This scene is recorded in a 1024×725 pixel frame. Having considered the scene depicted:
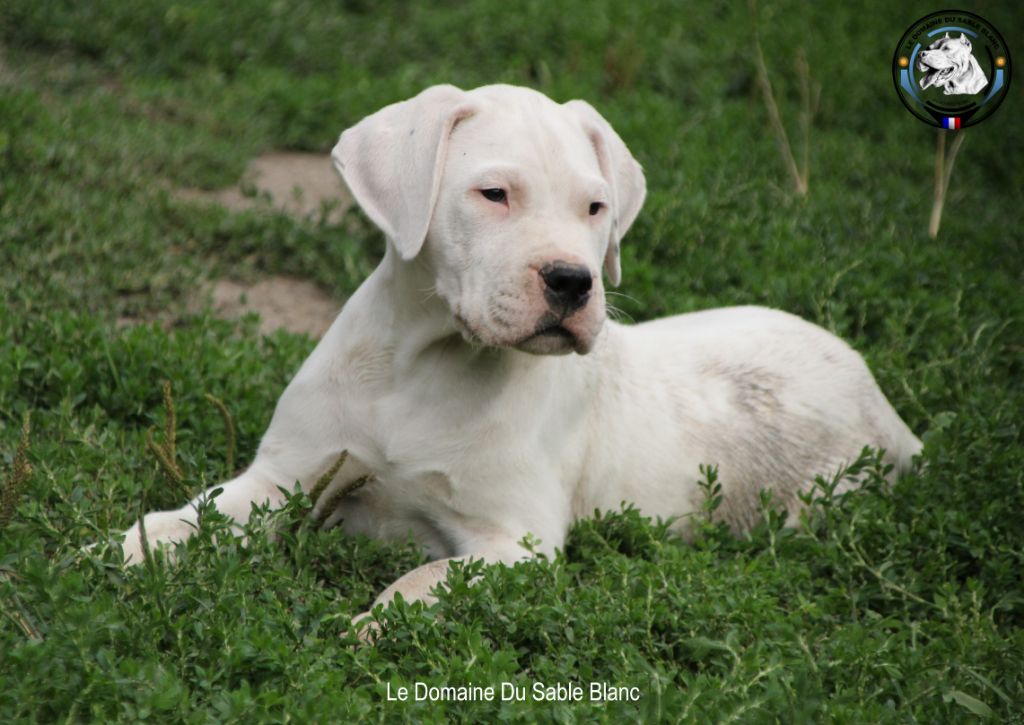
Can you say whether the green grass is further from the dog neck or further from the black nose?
the black nose

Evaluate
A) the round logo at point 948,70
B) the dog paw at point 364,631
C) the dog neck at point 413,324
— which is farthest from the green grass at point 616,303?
the round logo at point 948,70

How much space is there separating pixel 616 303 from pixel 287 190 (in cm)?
259

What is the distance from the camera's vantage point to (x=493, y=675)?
3773mm

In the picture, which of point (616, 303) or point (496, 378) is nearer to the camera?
point (496, 378)

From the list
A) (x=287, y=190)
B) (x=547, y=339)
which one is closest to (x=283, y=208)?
(x=287, y=190)

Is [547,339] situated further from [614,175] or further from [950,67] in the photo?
[950,67]

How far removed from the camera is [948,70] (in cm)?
779

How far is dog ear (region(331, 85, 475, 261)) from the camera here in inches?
177

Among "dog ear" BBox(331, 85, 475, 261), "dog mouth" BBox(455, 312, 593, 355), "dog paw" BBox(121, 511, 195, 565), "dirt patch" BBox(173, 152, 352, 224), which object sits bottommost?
"dog paw" BBox(121, 511, 195, 565)

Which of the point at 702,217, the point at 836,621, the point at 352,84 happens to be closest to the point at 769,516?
the point at 836,621

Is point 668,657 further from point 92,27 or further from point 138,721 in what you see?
point 92,27

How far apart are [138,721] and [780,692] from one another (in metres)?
1.76

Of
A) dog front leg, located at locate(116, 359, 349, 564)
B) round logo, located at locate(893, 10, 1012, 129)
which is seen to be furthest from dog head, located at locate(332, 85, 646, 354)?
round logo, located at locate(893, 10, 1012, 129)

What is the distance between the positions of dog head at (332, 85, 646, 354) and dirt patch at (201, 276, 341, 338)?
262 centimetres
